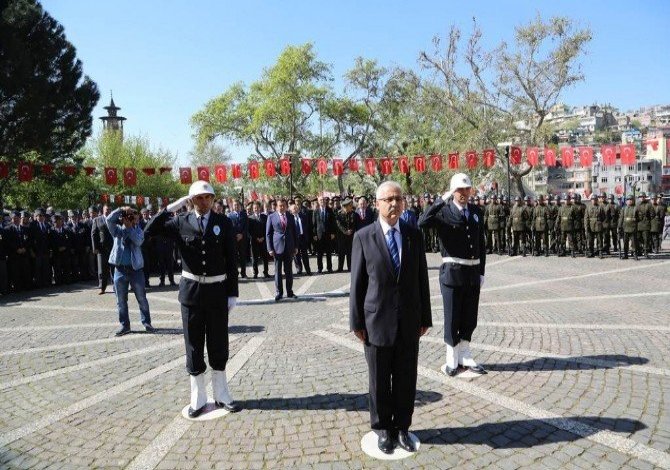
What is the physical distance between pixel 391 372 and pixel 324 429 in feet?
2.97

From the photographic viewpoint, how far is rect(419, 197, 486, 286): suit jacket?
18.1ft

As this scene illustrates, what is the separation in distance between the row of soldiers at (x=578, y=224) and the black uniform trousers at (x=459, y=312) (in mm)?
12034

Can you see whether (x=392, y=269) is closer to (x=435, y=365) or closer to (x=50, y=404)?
(x=435, y=365)

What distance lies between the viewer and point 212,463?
12.5ft

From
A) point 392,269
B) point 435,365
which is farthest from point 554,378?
point 392,269

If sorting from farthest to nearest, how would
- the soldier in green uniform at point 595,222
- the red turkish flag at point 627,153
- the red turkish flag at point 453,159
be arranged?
the red turkish flag at point 453,159 < the red turkish flag at point 627,153 < the soldier in green uniform at point 595,222

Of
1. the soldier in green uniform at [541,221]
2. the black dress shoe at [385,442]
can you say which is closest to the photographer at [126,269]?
the black dress shoe at [385,442]

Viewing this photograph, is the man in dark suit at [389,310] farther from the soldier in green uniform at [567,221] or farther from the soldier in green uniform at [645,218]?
the soldier in green uniform at [567,221]

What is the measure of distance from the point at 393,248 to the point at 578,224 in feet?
48.6

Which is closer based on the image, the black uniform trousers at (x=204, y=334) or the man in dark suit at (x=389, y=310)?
the man in dark suit at (x=389, y=310)

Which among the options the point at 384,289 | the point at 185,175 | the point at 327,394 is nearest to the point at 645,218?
the point at 327,394

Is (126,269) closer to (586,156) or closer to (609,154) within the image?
(586,156)

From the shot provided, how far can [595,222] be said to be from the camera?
15844 mm

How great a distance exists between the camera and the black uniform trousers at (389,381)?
3.81m
